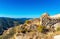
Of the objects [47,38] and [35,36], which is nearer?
[47,38]

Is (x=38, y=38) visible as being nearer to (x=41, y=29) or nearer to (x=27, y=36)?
(x=27, y=36)

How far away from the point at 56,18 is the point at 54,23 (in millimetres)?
1444

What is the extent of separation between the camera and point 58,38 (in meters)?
12.6

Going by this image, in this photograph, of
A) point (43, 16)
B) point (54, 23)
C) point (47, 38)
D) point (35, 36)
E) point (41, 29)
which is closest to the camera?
point (47, 38)

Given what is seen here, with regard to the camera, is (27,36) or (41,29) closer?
(27,36)

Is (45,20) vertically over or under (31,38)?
over

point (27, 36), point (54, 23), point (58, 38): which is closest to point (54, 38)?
point (58, 38)

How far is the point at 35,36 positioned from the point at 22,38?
4.95 ft

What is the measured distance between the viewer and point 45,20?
78.0ft

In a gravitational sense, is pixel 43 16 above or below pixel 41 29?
above

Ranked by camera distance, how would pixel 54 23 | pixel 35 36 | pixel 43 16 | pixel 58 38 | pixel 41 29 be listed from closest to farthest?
pixel 58 38 < pixel 35 36 < pixel 41 29 < pixel 54 23 < pixel 43 16

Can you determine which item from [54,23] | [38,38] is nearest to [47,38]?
[38,38]

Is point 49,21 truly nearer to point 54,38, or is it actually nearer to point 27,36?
point 27,36

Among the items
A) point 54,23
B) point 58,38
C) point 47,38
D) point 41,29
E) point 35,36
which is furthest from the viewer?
point 54,23
